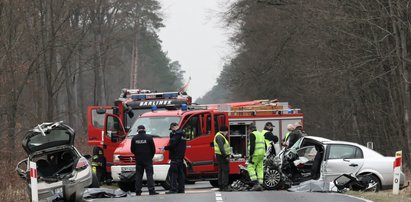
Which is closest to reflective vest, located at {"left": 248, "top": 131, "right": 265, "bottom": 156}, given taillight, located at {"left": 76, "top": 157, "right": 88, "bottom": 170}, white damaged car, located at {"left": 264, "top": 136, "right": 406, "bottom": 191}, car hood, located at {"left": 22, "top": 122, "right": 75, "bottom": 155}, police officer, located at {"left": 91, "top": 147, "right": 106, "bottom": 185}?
white damaged car, located at {"left": 264, "top": 136, "right": 406, "bottom": 191}

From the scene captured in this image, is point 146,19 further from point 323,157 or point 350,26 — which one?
point 323,157

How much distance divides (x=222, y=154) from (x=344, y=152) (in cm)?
303

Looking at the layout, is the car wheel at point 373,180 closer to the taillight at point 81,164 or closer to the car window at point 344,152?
the car window at point 344,152

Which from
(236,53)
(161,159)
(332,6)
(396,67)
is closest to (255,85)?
(236,53)

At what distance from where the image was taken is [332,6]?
99.4 feet

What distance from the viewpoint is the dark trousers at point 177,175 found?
18.9m

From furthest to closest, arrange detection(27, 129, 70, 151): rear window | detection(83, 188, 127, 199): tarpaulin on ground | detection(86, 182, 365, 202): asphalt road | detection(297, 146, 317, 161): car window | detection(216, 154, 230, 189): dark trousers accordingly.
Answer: detection(297, 146, 317, 161): car window < detection(216, 154, 230, 189): dark trousers < detection(83, 188, 127, 199): tarpaulin on ground < detection(27, 129, 70, 151): rear window < detection(86, 182, 365, 202): asphalt road

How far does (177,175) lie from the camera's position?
1919cm

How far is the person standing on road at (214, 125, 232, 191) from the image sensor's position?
766 inches

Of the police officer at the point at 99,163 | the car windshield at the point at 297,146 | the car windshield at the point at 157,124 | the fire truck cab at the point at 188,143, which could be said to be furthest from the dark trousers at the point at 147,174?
the police officer at the point at 99,163

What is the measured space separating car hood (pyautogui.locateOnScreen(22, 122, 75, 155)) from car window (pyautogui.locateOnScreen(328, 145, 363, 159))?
659 cm

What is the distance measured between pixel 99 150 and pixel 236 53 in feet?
103

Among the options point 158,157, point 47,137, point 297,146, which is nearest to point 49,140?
point 47,137

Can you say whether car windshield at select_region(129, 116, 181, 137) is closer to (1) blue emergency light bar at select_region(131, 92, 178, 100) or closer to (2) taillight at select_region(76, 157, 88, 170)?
(1) blue emergency light bar at select_region(131, 92, 178, 100)
